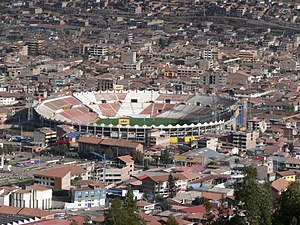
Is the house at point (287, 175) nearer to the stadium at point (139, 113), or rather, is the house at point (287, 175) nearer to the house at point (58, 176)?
the house at point (58, 176)

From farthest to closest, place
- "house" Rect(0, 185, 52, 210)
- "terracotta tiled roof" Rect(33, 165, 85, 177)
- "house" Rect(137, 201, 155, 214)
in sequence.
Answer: "terracotta tiled roof" Rect(33, 165, 85, 177) → "house" Rect(0, 185, 52, 210) → "house" Rect(137, 201, 155, 214)

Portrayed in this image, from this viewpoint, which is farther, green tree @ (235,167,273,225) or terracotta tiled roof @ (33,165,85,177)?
terracotta tiled roof @ (33,165,85,177)

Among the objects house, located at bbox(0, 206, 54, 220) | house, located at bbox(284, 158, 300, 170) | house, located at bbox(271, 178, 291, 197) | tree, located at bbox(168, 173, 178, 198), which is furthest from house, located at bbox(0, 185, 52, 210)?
house, located at bbox(284, 158, 300, 170)

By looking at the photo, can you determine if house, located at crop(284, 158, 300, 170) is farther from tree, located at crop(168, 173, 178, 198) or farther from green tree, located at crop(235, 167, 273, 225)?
green tree, located at crop(235, 167, 273, 225)

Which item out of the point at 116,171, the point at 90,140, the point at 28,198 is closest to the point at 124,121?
the point at 90,140

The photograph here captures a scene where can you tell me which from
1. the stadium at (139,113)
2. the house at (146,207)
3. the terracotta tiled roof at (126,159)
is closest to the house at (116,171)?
the terracotta tiled roof at (126,159)

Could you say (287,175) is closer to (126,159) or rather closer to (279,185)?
(279,185)
